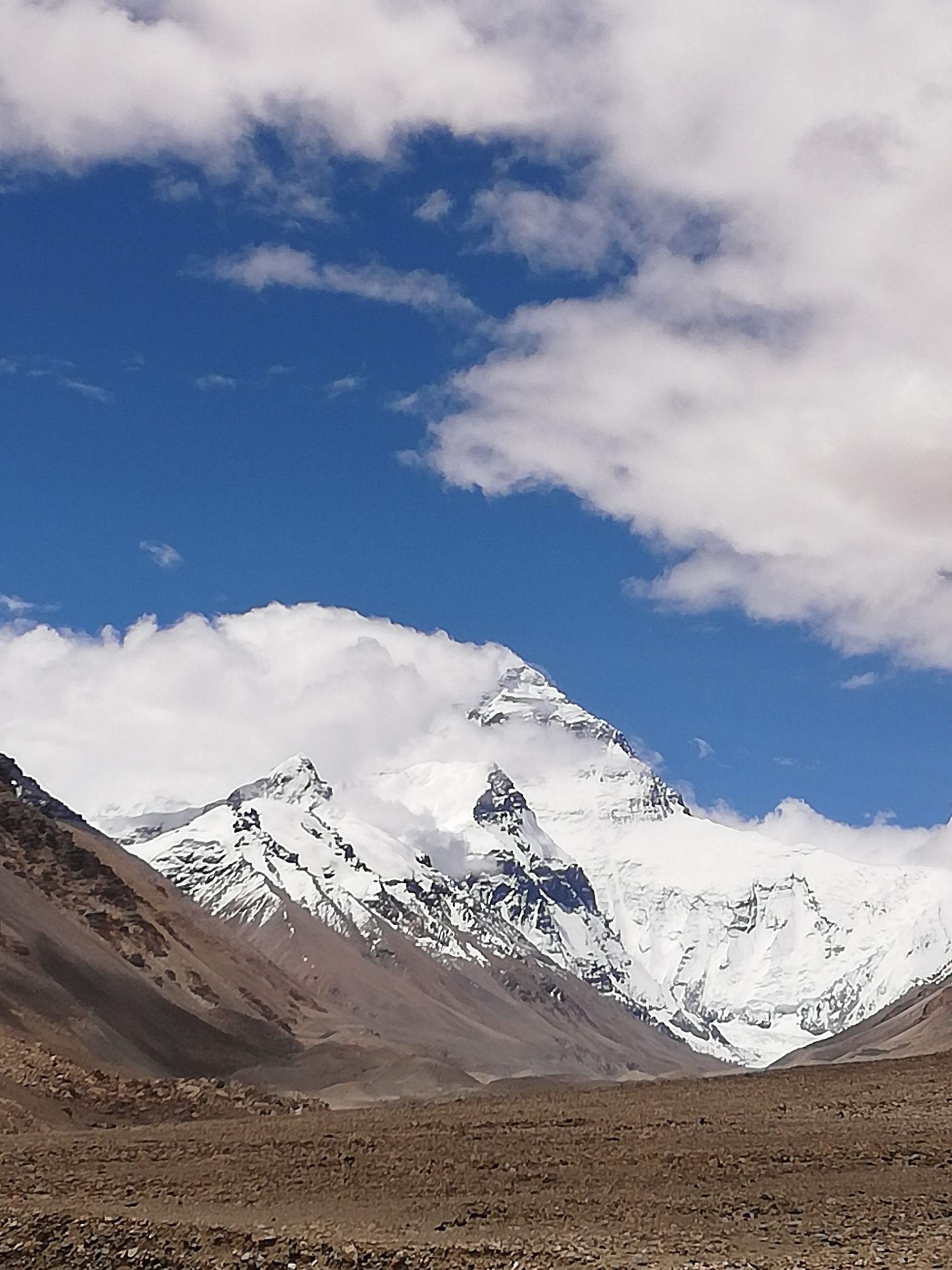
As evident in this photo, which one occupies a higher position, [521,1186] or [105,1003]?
[105,1003]

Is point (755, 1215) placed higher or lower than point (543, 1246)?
higher

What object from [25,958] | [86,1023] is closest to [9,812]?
[25,958]

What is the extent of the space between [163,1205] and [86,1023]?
8673 centimetres

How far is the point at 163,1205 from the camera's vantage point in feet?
112

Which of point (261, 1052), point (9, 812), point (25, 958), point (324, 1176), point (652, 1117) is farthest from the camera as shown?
point (9, 812)

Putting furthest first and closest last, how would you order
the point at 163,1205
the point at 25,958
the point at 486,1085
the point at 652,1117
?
the point at 486,1085 → the point at 25,958 → the point at 652,1117 → the point at 163,1205

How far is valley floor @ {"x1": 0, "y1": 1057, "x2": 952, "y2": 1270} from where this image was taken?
29.2 metres

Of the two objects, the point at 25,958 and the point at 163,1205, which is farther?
the point at 25,958

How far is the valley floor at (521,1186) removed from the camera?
2916cm

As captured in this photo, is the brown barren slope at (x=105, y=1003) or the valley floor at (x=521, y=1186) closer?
the valley floor at (x=521, y=1186)

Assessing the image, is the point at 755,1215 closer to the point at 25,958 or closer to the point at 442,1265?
the point at 442,1265

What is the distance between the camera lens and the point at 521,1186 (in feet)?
115

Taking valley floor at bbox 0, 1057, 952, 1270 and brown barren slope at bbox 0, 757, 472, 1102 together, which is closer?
valley floor at bbox 0, 1057, 952, 1270

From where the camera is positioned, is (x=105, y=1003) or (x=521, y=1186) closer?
(x=521, y=1186)
